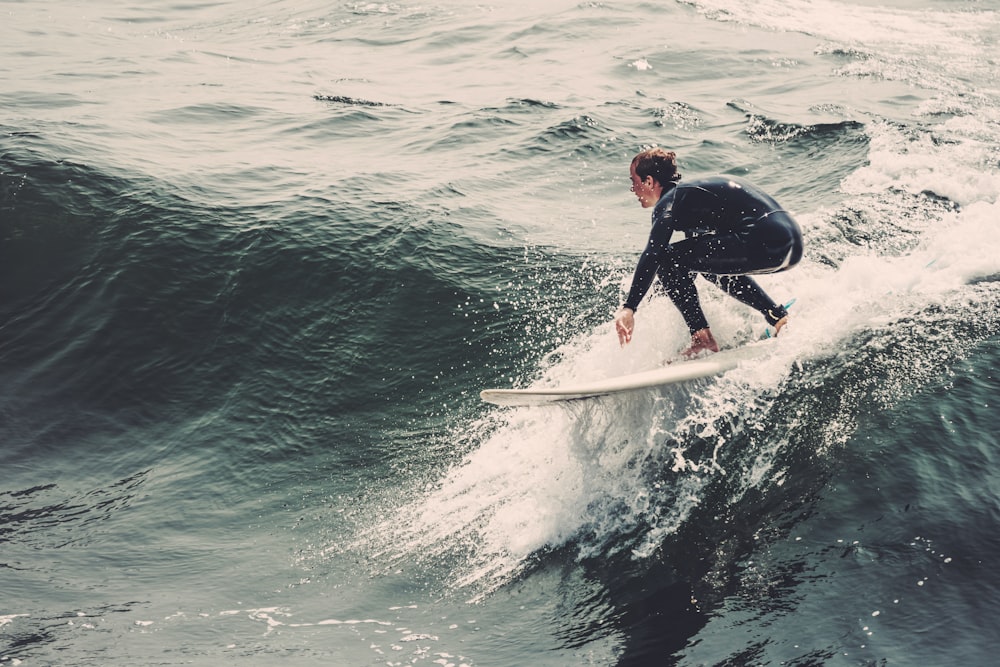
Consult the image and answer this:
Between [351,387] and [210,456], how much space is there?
1553mm

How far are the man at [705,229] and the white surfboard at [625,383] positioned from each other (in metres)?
0.62

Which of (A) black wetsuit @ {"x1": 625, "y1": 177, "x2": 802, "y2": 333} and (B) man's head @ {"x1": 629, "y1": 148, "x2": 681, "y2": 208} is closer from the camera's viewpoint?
(A) black wetsuit @ {"x1": 625, "y1": 177, "x2": 802, "y2": 333}

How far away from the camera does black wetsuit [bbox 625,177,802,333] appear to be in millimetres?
6695

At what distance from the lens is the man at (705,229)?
22.0 ft

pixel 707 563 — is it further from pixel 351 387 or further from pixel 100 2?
pixel 100 2

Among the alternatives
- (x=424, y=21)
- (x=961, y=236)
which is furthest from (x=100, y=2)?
(x=961, y=236)

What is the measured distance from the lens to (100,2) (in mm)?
28531

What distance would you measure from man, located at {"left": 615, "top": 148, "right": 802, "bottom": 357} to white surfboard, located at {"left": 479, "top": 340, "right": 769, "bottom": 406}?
0.62 meters

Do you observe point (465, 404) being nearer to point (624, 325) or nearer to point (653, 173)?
point (624, 325)

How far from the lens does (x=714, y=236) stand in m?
6.85

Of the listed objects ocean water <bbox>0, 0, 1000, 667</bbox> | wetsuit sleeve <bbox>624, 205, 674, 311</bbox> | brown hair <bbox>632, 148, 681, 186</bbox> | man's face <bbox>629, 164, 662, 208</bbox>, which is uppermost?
brown hair <bbox>632, 148, 681, 186</bbox>

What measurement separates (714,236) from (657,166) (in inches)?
28.9

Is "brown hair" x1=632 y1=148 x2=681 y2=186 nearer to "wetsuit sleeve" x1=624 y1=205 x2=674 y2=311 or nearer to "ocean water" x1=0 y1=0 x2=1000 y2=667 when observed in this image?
"wetsuit sleeve" x1=624 y1=205 x2=674 y2=311

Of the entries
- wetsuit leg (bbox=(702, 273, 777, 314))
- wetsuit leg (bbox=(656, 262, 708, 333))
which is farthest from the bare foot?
wetsuit leg (bbox=(702, 273, 777, 314))
